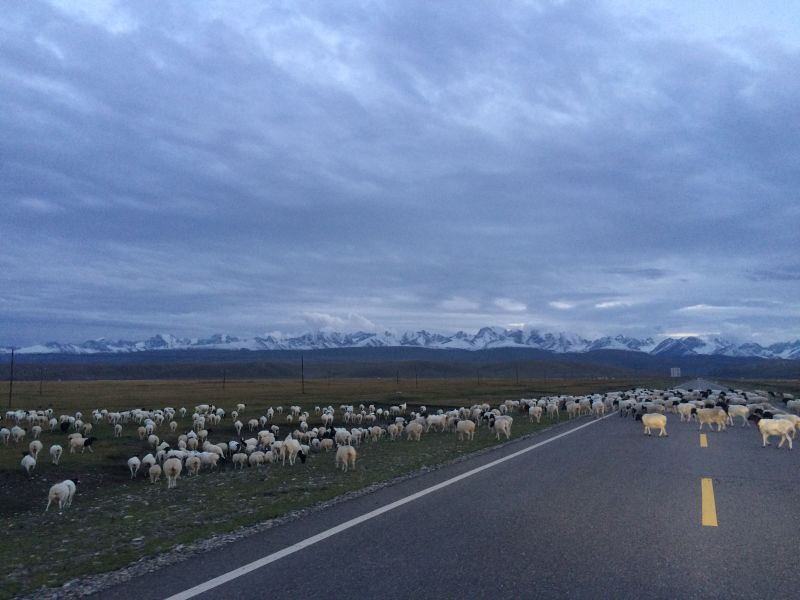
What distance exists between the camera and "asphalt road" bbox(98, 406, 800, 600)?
6312 millimetres

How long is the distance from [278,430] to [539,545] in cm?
3087

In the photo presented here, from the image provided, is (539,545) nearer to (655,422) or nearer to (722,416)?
(655,422)

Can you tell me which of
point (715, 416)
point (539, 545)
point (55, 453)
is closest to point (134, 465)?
point (55, 453)

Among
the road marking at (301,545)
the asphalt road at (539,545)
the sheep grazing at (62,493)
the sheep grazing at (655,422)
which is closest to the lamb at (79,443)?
the sheep grazing at (62,493)

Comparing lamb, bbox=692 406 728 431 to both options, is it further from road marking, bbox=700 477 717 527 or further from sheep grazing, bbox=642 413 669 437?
road marking, bbox=700 477 717 527

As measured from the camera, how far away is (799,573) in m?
6.75

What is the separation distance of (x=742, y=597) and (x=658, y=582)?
766 millimetres

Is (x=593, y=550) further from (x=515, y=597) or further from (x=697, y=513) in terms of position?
(x=697, y=513)

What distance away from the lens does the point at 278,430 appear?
36.9 meters

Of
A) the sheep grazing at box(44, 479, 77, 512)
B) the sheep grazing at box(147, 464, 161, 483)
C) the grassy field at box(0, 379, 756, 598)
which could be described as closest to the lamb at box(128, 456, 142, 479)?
the grassy field at box(0, 379, 756, 598)

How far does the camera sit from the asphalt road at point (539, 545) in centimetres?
631

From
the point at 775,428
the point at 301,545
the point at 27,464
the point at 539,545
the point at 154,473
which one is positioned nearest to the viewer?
the point at 539,545

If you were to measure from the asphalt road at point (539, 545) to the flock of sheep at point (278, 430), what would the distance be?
327 inches

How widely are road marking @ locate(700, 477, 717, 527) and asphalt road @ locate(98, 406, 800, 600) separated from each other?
0.36ft
